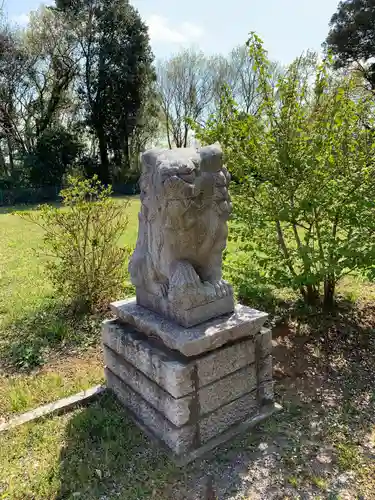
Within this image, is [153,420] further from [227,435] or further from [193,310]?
[193,310]

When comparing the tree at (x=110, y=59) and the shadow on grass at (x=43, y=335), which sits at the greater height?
the tree at (x=110, y=59)

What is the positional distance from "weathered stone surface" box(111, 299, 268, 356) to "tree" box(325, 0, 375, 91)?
16.1 meters

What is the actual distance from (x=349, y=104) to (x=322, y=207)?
1042 millimetres

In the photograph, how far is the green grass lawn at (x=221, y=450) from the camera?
2244mm

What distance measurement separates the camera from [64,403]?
9.85 ft

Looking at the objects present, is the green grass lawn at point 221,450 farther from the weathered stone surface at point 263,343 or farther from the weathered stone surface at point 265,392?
the weathered stone surface at point 263,343

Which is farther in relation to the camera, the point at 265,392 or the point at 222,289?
the point at 265,392

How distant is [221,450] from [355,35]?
730 inches

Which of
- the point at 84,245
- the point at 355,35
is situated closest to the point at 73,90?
the point at 355,35

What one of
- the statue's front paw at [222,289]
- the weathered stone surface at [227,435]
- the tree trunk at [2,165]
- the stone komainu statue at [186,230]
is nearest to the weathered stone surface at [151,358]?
the stone komainu statue at [186,230]

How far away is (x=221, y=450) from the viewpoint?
2.50m

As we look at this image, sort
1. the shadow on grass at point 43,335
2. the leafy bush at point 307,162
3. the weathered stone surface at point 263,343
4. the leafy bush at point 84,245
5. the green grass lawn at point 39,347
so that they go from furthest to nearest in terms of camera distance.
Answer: the leafy bush at point 84,245, the shadow on grass at point 43,335, the leafy bush at point 307,162, the green grass lawn at point 39,347, the weathered stone surface at point 263,343

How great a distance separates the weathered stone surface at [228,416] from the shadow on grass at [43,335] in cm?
208

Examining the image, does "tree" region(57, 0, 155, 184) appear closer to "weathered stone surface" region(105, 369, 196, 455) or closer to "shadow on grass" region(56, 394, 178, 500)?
"weathered stone surface" region(105, 369, 196, 455)
